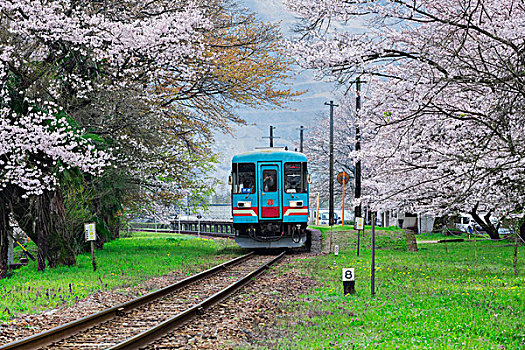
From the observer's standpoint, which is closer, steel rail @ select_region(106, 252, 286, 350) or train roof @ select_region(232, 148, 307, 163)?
steel rail @ select_region(106, 252, 286, 350)

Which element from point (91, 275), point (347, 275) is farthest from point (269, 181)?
point (347, 275)

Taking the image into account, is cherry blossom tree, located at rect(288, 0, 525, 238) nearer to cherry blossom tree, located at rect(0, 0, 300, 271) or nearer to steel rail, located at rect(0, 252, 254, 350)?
steel rail, located at rect(0, 252, 254, 350)

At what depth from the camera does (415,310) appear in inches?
351

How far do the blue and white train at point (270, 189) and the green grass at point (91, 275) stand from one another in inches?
66.4

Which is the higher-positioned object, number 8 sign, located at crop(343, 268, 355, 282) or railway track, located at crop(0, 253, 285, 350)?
number 8 sign, located at crop(343, 268, 355, 282)

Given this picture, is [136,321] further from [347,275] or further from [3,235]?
[3,235]

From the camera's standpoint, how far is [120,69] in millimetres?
17438

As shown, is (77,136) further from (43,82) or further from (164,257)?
(164,257)

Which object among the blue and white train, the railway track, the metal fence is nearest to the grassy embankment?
the railway track

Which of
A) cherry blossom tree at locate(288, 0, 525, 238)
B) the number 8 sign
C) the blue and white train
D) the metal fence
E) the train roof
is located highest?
cherry blossom tree at locate(288, 0, 525, 238)

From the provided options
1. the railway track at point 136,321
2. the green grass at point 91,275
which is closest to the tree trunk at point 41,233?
the green grass at point 91,275

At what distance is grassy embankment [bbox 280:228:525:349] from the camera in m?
7.11

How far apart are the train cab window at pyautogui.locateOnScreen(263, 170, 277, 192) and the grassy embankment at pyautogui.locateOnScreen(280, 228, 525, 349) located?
445 centimetres

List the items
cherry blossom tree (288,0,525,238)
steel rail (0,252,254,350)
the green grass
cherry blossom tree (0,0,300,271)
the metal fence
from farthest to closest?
the metal fence
cherry blossom tree (0,0,300,271)
the green grass
cherry blossom tree (288,0,525,238)
steel rail (0,252,254,350)
